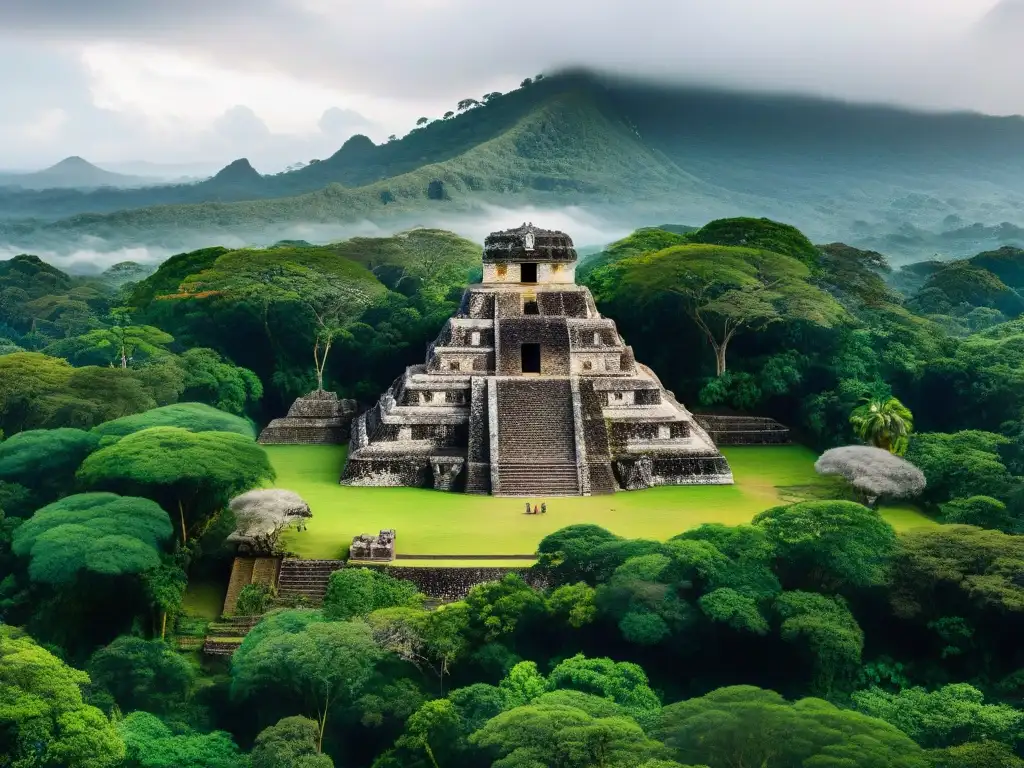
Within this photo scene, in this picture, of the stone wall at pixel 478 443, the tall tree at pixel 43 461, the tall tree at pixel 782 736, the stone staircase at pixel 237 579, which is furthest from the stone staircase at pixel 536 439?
the tall tree at pixel 782 736

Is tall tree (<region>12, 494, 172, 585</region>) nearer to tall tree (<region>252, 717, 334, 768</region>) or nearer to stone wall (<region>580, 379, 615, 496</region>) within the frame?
tall tree (<region>252, 717, 334, 768</region>)

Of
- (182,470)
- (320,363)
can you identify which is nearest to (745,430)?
(320,363)

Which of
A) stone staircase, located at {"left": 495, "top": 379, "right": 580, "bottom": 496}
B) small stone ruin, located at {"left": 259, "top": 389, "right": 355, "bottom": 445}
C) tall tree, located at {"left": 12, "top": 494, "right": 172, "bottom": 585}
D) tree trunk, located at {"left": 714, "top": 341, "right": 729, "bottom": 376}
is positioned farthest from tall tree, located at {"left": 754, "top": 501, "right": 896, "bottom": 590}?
small stone ruin, located at {"left": 259, "top": 389, "right": 355, "bottom": 445}

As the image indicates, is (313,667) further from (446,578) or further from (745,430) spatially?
(745,430)

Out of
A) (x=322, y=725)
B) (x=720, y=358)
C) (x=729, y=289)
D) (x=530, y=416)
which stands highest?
(x=729, y=289)

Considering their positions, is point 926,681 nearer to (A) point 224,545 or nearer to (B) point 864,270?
(A) point 224,545

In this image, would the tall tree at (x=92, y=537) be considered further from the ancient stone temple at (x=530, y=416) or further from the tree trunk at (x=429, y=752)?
the ancient stone temple at (x=530, y=416)
